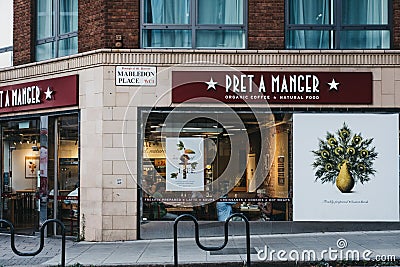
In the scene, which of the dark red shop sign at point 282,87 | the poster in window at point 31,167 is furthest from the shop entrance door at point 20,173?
the dark red shop sign at point 282,87

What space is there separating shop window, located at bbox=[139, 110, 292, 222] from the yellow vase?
3.60ft

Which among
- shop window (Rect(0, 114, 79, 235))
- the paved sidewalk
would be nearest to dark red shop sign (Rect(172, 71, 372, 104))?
the paved sidewalk

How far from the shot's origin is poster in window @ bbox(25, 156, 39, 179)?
52.2 feet

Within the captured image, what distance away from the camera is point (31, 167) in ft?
52.7

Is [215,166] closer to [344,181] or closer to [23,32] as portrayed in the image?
[344,181]

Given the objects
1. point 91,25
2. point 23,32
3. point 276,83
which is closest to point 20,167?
point 23,32

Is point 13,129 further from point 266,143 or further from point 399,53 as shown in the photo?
point 399,53

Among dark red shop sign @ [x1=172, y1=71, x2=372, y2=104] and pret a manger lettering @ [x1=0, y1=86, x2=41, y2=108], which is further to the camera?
pret a manger lettering @ [x1=0, y1=86, x2=41, y2=108]

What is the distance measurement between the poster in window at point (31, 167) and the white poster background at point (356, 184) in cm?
622

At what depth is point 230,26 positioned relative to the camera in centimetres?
1469

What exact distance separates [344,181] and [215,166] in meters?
2.88

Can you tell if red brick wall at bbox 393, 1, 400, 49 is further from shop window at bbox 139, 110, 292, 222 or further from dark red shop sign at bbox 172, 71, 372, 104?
shop window at bbox 139, 110, 292, 222

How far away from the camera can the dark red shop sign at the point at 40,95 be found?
14.9 meters

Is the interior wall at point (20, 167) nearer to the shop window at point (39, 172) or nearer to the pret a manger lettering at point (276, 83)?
the shop window at point (39, 172)
